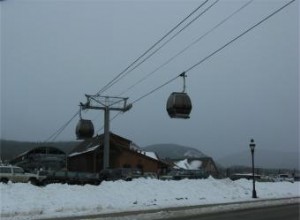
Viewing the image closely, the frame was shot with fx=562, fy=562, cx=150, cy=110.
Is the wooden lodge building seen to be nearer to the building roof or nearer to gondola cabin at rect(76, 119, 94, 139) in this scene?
the building roof

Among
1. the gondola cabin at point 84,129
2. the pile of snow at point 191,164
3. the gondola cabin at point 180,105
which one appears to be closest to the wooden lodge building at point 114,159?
the gondola cabin at point 84,129

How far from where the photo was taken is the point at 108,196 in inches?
1363

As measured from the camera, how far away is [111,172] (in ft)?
169

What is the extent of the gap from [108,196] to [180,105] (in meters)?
9.34

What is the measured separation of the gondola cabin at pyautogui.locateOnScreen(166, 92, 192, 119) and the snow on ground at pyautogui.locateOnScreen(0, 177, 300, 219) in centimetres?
542

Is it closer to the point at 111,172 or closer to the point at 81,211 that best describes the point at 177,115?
the point at 81,211

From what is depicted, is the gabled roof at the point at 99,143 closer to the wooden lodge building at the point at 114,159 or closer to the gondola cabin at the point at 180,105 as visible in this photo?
the wooden lodge building at the point at 114,159

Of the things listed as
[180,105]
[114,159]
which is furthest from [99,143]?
[180,105]

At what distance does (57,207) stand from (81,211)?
1.93 m

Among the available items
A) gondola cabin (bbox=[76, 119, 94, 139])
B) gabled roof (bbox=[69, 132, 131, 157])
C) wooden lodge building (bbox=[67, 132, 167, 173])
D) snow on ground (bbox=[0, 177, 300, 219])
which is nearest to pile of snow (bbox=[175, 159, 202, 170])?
gabled roof (bbox=[69, 132, 131, 157])

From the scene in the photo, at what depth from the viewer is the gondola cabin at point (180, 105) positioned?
28.3 m

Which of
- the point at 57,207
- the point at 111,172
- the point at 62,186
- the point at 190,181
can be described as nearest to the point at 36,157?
the point at 111,172

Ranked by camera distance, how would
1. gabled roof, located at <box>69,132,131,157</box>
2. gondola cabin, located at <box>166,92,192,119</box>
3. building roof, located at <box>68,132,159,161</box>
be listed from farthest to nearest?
gabled roof, located at <box>69,132,131,157</box>
building roof, located at <box>68,132,159,161</box>
gondola cabin, located at <box>166,92,192,119</box>

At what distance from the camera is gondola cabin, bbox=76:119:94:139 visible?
190 ft
